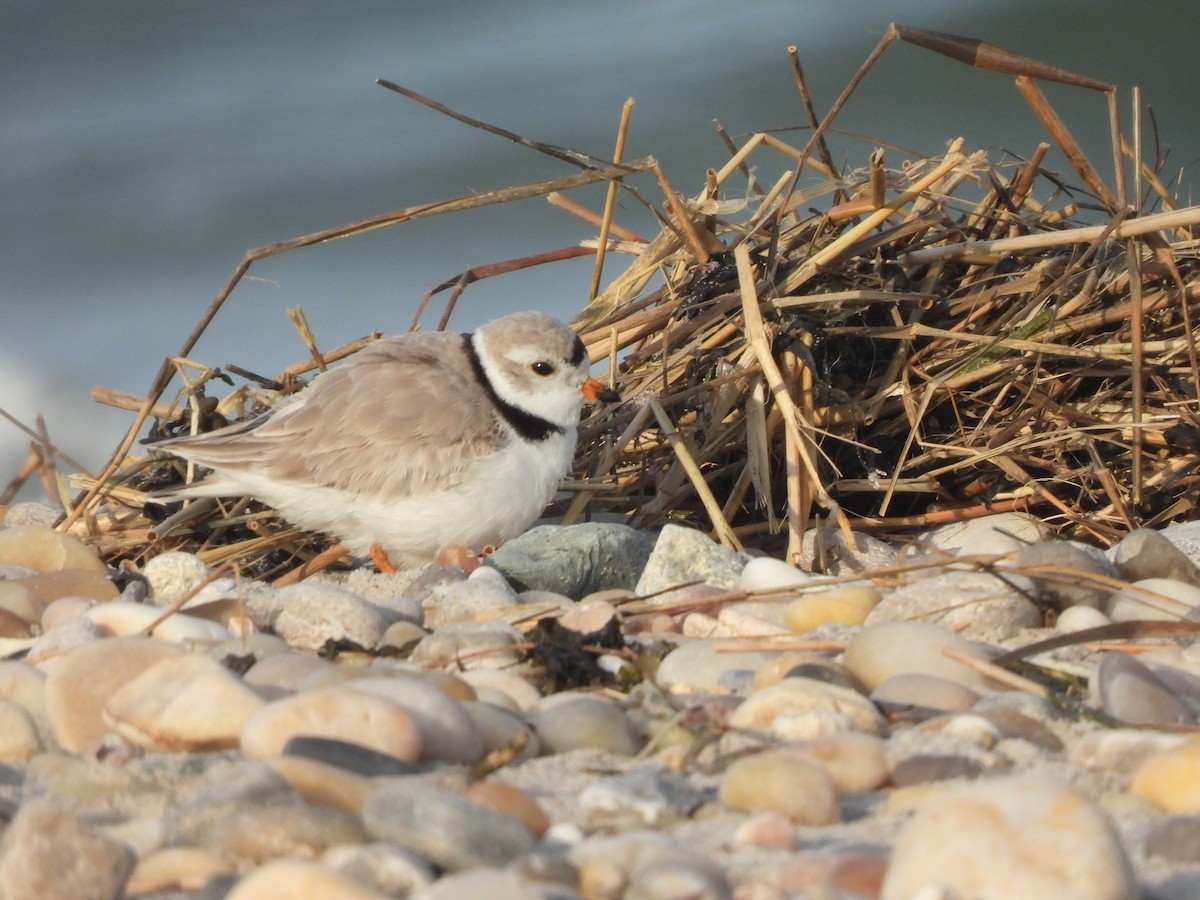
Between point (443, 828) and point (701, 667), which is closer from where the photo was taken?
point (443, 828)

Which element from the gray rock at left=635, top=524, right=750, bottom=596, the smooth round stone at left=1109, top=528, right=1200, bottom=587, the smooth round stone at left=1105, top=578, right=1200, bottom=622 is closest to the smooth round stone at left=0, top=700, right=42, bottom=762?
the gray rock at left=635, top=524, right=750, bottom=596

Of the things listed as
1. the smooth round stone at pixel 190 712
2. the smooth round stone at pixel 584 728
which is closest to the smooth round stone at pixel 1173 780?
the smooth round stone at pixel 584 728

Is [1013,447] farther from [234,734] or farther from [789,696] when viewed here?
[234,734]

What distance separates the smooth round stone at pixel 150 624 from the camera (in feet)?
9.07

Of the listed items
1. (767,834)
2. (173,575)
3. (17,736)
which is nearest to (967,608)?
(767,834)

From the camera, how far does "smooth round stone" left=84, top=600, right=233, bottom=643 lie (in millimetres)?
2764

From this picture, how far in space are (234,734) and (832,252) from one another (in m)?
2.63

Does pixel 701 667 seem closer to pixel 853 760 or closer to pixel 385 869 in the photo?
pixel 853 760

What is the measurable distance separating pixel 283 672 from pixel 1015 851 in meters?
1.39

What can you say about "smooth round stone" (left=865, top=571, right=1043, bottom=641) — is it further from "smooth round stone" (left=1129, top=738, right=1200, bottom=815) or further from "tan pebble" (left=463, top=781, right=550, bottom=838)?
"tan pebble" (left=463, top=781, right=550, bottom=838)

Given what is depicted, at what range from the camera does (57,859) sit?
1.56m

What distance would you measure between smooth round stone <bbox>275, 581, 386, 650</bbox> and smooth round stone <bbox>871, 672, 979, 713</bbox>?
109cm

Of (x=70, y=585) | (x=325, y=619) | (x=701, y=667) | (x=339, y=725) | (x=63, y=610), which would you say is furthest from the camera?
(x=70, y=585)

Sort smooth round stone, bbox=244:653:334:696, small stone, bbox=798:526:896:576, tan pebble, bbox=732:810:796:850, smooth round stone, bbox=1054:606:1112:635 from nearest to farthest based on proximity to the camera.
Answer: tan pebble, bbox=732:810:796:850 < smooth round stone, bbox=244:653:334:696 < smooth round stone, bbox=1054:606:1112:635 < small stone, bbox=798:526:896:576
